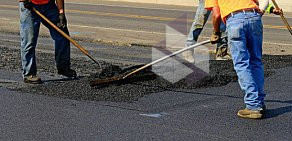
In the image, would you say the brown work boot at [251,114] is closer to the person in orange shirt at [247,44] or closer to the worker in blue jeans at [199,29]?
the person in orange shirt at [247,44]

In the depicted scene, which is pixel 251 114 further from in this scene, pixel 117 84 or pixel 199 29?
pixel 199 29

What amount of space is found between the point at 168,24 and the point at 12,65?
9473 millimetres

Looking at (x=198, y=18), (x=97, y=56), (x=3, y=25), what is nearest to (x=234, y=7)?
(x=198, y=18)

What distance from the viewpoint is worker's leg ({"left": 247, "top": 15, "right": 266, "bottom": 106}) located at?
6344 mm

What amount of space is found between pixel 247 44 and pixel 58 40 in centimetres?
292

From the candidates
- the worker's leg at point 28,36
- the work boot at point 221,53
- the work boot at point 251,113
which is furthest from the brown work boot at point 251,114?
the work boot at point 221,53

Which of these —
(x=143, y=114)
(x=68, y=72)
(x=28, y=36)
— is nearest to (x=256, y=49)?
(x=143, y=114)

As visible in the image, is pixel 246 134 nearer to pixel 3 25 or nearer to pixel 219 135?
pixel 219 135

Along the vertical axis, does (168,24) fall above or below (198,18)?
below

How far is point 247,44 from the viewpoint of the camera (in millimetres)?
6453

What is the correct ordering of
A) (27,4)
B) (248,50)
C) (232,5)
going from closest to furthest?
(232,5), (248,50), (27,4)

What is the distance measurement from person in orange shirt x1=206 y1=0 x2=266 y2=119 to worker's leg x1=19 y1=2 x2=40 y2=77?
273cm

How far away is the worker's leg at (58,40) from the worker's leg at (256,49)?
9.20ft

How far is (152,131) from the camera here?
231 inches
